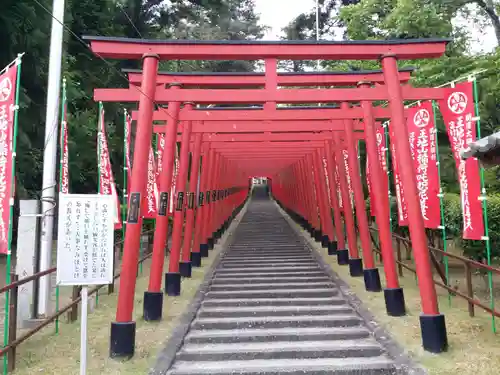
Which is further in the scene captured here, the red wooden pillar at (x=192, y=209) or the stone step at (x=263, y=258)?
the stone step at (x=263, y=258)

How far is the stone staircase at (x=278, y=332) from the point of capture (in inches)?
184

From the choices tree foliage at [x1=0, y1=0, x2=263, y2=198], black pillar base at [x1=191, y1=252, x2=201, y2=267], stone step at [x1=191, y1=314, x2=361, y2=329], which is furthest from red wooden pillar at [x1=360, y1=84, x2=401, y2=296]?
tree foliage at [x1=0, y1=0, x2=263, y2=198]

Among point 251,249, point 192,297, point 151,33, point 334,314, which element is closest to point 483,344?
point 334,314

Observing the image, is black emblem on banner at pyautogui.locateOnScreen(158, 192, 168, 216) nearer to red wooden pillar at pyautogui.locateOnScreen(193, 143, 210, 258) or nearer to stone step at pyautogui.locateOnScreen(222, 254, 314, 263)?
red wooden pillar at pyautogui.locateOnScreen(193, 143, 210, 258)

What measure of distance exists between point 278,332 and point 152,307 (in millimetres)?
1996

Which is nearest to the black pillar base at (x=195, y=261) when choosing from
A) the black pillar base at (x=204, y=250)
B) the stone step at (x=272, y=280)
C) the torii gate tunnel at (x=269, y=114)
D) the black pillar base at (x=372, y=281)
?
the torii gate tunnel at (x=269, y=114)

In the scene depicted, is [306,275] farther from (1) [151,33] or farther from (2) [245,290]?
(1) [151,33]

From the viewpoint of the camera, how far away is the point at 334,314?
6387 mm

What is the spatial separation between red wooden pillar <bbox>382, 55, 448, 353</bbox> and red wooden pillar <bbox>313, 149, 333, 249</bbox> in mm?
6686

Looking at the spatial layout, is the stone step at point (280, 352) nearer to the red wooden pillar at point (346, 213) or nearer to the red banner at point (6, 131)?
the red banner at point (6, 131)

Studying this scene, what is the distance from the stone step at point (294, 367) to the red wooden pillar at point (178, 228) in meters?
2.91

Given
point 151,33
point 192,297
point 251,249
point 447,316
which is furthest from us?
point 151,33

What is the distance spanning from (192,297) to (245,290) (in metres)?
1.05

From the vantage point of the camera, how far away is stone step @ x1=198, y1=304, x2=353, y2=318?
6.42m
